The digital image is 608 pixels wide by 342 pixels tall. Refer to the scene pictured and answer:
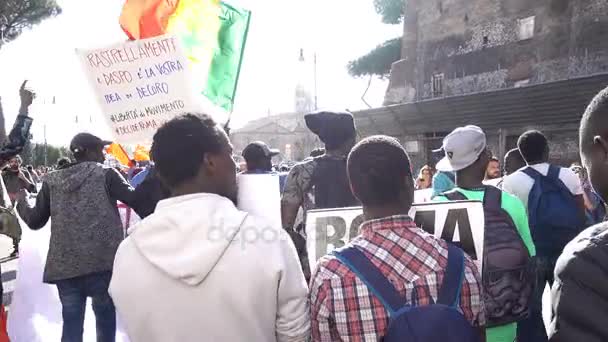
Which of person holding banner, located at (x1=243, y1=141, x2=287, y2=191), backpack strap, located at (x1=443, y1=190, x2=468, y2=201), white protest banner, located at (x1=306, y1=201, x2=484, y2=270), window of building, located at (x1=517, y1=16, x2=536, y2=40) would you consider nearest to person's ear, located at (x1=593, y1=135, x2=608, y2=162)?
white protest banner, located at (x1=306, y1=201, x2=484, y2=270)

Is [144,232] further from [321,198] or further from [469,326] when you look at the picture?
[321,198]

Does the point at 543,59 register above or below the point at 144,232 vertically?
above

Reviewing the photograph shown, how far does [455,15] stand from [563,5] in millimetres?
5489

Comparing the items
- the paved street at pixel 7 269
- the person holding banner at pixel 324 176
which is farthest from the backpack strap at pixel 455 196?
the paved street at pixel 7 269

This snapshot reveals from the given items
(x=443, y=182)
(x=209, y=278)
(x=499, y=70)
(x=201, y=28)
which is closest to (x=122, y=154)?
(x=201, y=28)

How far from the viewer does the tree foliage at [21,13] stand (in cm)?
2539

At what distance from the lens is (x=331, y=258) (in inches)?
66.7

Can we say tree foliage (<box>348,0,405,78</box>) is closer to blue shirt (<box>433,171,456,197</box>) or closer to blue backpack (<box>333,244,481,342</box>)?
blue shirt (<box>433,171,456,197</box>)

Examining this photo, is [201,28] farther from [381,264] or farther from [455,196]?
[381,264]

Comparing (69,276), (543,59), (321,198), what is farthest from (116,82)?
(543,59)

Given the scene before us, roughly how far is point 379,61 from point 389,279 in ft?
112

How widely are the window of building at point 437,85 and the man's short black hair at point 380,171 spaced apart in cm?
2498

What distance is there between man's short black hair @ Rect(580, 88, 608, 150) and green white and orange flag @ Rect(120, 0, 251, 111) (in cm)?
303

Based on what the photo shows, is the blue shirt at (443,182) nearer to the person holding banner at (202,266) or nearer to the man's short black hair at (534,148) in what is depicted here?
the man's short black hair at (534,148)
